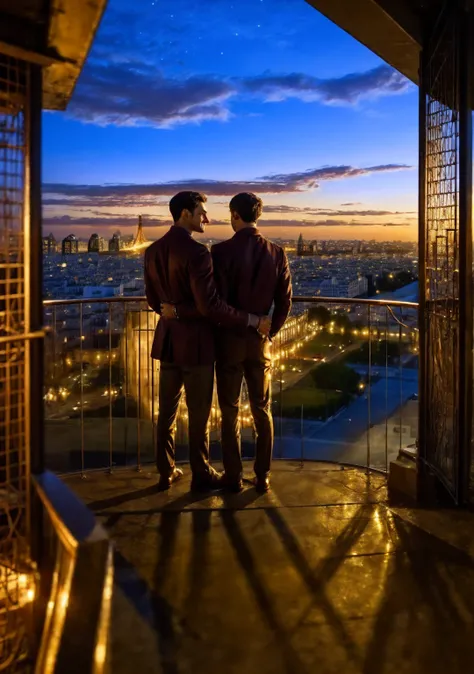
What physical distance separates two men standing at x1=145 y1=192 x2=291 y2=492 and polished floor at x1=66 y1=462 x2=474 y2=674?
1.01 feet

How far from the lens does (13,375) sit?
2213 mm

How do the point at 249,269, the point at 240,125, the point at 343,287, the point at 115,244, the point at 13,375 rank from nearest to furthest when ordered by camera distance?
1. the point at 13,375
2. the point at 249,269
3. the point at 343,287
4. the point at 115,244
5. the point at 240,125

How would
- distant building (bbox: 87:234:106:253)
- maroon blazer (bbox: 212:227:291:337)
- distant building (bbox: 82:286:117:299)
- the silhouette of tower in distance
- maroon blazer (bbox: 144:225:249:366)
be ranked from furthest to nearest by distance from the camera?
1. distant building (bbox: 87:234:106:253)
2. the silhouette of tower in distance
3. distant building (bbox: 82:286:117:299)
4. maroon blazer (bbox: 212:227:291:337)
5. maroon blazer (bbox: 144:225:249:366)

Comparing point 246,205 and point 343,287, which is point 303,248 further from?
point 246,205

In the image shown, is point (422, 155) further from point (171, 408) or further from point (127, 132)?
point (127, 132)

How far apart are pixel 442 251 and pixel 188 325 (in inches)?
55.3

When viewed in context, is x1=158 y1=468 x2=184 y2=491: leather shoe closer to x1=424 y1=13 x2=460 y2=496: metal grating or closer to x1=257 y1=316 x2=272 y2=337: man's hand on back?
x1=257 y1=316 x2=272 y2=337: man's hand on back

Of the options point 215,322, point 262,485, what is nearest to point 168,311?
point 215,322

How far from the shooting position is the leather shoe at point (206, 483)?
3.41 meters

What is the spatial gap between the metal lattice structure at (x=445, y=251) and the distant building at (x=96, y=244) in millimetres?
2406

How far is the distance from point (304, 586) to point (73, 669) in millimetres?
1294

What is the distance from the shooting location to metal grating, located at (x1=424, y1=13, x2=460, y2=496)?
3.00 meters

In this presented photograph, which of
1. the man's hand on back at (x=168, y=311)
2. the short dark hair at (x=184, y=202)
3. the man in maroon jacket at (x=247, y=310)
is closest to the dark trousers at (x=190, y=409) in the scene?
the man in maroon jacket at (x=247, y=310)

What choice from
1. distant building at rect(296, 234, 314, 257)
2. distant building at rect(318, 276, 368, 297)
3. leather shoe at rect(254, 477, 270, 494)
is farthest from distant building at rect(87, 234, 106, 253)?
leather shoe at rect(254, 477, 270, 494)
